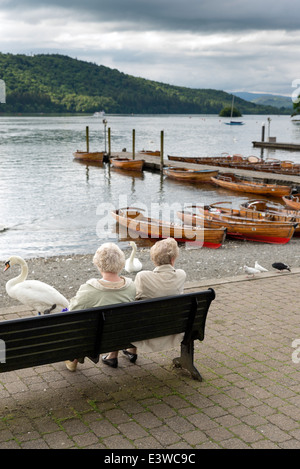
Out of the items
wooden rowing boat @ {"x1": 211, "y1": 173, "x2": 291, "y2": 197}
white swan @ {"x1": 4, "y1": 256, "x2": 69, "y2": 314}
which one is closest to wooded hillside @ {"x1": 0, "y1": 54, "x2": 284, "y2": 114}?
wooden rowing boat @ {"x1": 211, "y1": 173, "x2": 291, "y2": 197}

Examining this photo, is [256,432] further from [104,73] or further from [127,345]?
[104,73]

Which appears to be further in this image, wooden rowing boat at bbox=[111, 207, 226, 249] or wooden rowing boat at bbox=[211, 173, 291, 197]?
wooden rowing boat at bbox=[211, 173, 291, 197]

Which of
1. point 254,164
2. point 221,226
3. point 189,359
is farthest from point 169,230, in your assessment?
point 254,164

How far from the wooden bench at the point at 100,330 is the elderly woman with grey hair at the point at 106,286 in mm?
288

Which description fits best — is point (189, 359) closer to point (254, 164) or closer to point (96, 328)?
point (96, 328)

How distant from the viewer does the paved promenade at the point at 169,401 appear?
3986 millimetres

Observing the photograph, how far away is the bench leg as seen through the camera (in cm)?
506

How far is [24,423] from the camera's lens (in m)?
4.19

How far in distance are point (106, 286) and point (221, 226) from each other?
1303cm

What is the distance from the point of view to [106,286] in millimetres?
4785

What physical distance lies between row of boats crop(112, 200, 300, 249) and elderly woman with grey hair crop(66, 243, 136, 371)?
11883 mm

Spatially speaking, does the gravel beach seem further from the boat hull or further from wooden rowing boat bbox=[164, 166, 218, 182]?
wooden rowing boat bbox=[164, 166, 218, 182]

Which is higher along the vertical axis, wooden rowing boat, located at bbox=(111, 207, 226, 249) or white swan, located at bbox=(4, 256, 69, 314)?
white swan, located at bbox=(4, 256, 69, 314)

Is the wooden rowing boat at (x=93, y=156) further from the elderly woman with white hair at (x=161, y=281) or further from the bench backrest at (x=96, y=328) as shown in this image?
the bench backrest at (x=96, y=328)
